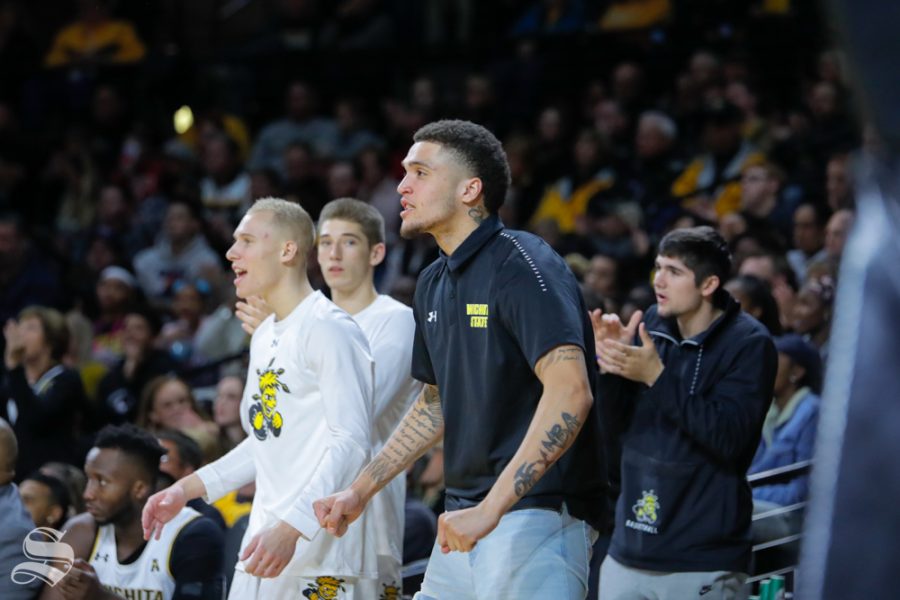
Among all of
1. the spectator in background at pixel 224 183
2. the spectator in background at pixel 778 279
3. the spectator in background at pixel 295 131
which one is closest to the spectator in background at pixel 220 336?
the spectator in background at pixel 224 183

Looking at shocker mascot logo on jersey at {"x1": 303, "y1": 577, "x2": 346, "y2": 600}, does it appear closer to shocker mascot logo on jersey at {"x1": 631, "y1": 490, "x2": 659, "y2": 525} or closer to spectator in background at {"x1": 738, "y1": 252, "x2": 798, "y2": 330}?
shocker mascot logo on jersey at {"x1": 631, "y1": 490, "x2": 659, "y2": 525}

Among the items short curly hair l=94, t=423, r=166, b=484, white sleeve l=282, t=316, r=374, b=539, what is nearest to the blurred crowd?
short curly hair l=94, t=423, r=166, b=484

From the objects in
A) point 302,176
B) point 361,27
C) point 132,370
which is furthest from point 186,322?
point 361,27

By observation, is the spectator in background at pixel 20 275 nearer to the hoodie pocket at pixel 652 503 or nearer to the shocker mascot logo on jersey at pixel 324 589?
the shocker mascot logo on jersey at pixel 324 589

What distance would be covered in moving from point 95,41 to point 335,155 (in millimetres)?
3713

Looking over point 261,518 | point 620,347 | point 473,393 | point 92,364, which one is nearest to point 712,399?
point 620,347

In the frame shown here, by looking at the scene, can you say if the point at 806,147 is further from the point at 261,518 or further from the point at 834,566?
the point at 834,566

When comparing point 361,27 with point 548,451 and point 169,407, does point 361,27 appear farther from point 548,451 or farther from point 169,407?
point 548,451

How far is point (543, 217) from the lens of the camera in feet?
35.2

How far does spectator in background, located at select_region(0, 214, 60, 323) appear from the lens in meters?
11.3

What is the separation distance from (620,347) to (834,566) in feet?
12.8

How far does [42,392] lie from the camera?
771 cm

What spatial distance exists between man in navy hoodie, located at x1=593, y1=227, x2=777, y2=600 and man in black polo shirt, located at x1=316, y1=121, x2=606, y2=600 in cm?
102

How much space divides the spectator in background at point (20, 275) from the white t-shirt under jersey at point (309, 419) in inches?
278
